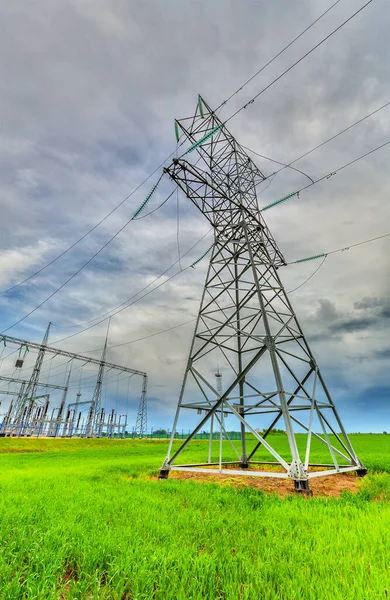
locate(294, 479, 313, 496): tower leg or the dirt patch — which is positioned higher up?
locate(294, 479, 313, 496): tower leg

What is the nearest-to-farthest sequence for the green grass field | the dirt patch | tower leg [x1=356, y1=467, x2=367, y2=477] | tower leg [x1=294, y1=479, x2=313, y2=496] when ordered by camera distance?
the green grass field < tower leg [x1=294, y1=479, x2=313, y2=496] < the dirt patch < tower leg [x1=356, y1=467, x2=367, y2=477]

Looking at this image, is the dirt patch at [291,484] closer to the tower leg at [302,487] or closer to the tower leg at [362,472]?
the tower leg at [362,472]

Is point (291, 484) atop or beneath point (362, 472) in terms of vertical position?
beneath

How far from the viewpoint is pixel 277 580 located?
8.20ft

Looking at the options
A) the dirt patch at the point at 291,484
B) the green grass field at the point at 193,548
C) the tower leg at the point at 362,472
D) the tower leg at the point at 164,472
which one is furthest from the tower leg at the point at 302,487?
the tower leg at the point at 362,472

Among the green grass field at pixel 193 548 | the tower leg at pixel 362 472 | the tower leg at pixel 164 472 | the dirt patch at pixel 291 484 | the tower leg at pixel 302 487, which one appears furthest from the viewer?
the tower leg at pixel 362 472

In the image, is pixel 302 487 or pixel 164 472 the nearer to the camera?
pixel 302 487

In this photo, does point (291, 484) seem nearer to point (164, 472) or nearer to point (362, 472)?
point (362, 472)

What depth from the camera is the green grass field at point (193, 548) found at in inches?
94.1

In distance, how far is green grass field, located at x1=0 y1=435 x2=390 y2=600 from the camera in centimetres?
239

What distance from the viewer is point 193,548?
3.12 m

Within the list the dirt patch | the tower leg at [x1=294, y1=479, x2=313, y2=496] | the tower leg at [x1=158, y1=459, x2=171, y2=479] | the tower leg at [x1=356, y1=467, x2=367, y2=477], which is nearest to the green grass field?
the tower leg at [x1=294, y1=479, x2=313, y2=496]

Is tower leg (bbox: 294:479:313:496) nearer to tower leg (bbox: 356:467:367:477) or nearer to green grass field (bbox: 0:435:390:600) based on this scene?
green grass field (bbox: 0:435:390:600)

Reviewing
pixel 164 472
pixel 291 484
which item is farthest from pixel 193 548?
pixel 164 472
